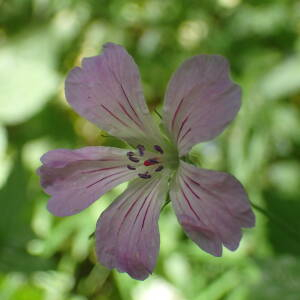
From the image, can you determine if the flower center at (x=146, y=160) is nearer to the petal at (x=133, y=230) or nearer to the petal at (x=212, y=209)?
the petal at (x=133, y=230)

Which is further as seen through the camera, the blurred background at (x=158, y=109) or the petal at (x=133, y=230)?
the blurred background at (x=158, y=109)

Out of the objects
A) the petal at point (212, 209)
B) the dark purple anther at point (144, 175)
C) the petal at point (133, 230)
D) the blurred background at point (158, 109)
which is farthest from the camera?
the blurred background at point (158, 109)

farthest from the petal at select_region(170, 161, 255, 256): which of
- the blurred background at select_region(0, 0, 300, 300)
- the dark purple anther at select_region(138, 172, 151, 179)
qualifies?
the blurred background at select_region(0, 0, 300, 300)

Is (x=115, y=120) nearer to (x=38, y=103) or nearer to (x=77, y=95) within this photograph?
(x=77, y=95)

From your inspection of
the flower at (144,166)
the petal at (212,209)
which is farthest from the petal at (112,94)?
the petal at (212,209)

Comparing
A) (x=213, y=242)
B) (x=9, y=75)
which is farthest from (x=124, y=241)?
(x=9, y=75)

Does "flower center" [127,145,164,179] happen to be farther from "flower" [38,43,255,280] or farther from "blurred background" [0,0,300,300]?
"blurred background" [0,0,300,300]
